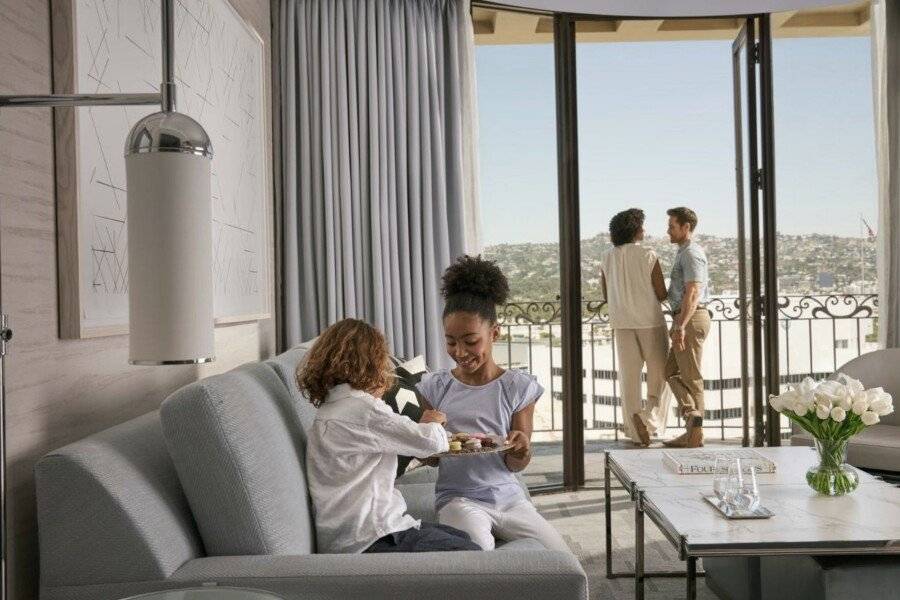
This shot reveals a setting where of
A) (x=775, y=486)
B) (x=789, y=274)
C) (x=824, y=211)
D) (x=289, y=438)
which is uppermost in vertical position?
(x=824, y=211)

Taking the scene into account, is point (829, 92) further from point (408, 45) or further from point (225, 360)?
point (225, 360)

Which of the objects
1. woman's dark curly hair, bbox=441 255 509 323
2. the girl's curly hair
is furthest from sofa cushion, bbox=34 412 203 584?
woman's dark curly hair, bbox=441 255 509 323

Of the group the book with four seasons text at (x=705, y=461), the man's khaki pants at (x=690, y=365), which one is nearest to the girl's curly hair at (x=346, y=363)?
the book with four seasons text at (x=705, y=461)

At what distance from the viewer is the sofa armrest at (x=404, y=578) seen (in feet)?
5.12

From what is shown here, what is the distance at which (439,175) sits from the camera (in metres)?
4.35

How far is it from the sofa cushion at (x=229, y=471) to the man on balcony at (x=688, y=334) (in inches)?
158

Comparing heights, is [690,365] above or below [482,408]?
below

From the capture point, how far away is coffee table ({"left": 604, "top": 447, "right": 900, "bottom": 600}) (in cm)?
209

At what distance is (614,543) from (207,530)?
2.29 metres

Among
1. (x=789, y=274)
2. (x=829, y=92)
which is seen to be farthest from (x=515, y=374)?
(x=829, y=92)

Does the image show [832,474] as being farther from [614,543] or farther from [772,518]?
[614,543]

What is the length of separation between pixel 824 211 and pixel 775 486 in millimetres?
2766

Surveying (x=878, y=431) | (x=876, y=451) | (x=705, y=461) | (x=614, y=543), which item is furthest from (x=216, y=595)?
(x=878, y=431)

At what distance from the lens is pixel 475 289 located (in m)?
2.54
